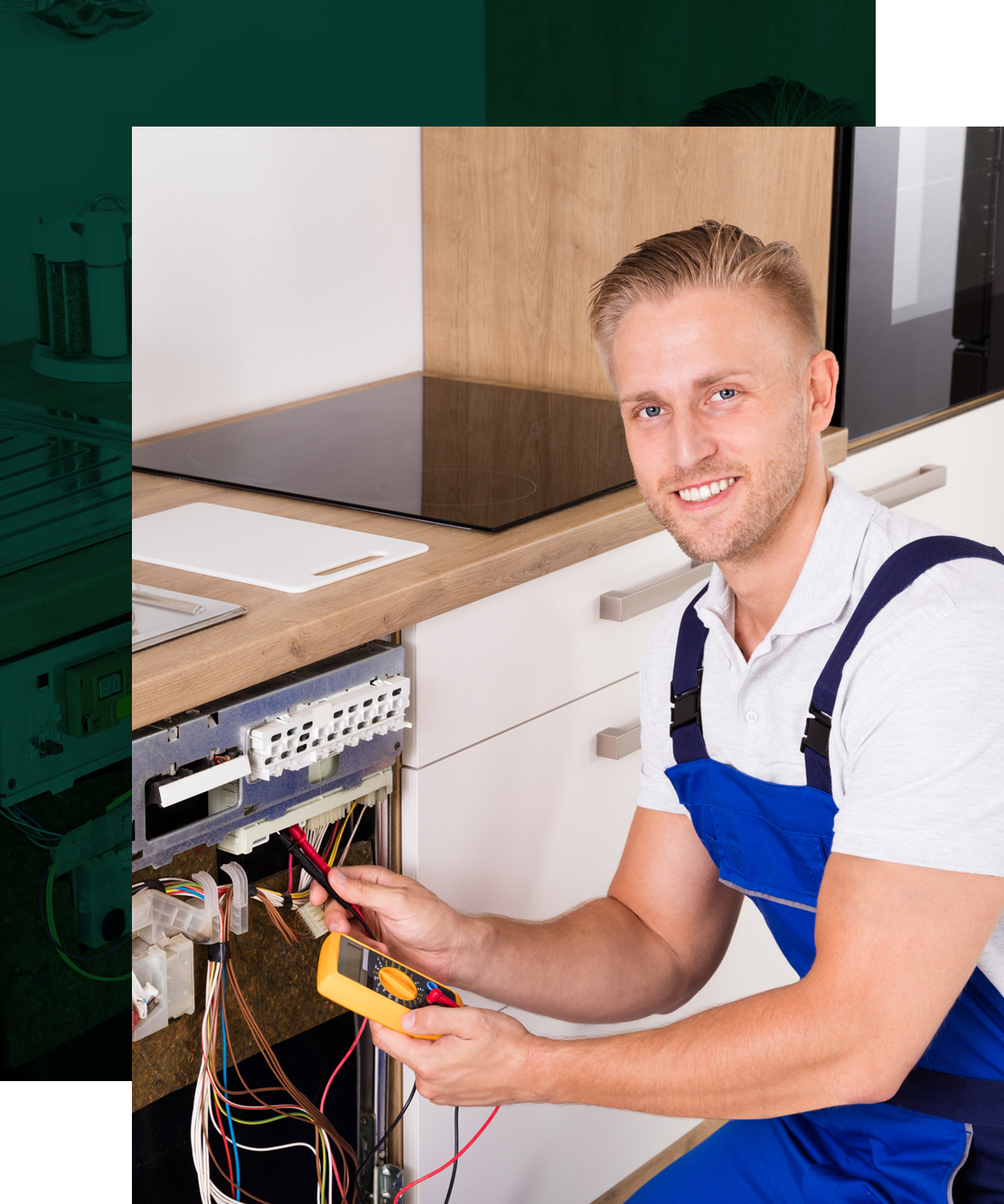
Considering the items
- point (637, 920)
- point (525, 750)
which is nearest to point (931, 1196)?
point (637, 920)

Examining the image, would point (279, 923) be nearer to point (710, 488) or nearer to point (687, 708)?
point (687, 708)

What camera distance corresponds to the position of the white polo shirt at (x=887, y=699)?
848 mm

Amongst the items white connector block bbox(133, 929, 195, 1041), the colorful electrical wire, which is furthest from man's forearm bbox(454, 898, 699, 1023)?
the colorful electrical wire

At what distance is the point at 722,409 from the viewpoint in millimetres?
1015

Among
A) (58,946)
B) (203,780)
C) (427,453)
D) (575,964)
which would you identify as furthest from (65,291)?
(427,453)

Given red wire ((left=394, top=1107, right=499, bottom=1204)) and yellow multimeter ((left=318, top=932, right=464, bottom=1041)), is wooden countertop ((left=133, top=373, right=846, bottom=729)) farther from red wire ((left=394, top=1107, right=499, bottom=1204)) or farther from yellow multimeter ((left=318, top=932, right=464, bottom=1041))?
red wire ((left=394, top=1107, right=499, bottom=1204))

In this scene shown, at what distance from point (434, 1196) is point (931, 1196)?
1.75 feet

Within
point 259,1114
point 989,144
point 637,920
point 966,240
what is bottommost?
point 259,1114

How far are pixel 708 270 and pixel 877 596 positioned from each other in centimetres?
27

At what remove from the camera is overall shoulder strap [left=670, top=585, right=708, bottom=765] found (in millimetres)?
1080

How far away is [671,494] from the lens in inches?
40.7

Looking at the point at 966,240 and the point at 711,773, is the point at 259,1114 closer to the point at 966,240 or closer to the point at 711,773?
the point at 711,773

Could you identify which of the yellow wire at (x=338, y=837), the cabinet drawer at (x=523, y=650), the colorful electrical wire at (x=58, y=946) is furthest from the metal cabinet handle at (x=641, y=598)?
the colorful electrical wire at (x=58, y=946)

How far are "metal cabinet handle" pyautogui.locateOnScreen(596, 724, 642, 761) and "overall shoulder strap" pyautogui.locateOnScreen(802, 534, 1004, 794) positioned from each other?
0.45 meters
